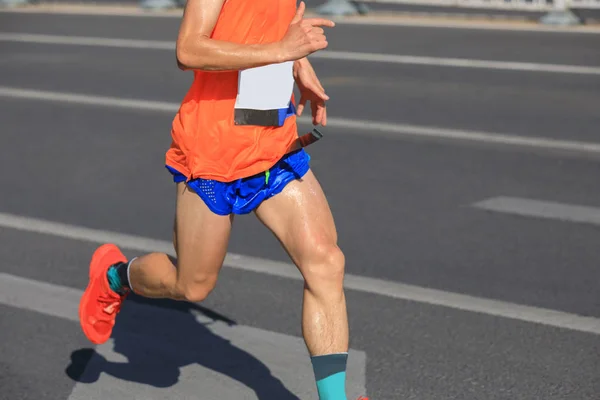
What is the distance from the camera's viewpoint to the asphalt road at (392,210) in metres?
5.13

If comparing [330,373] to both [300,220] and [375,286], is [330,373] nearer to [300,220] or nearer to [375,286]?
[300,220]

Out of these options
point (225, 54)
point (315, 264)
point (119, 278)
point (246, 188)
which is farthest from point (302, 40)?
point (119, 278)

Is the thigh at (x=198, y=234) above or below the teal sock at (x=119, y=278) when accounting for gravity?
above

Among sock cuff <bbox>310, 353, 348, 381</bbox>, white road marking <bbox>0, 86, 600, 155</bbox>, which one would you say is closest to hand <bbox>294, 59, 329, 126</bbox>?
sock cuff <bbox>310, 353, 348, 381</bbox>

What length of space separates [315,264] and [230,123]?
58 centimetres

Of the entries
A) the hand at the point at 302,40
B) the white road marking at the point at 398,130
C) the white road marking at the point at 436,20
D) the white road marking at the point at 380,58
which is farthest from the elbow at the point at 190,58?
the white road marking at the point at 436,20

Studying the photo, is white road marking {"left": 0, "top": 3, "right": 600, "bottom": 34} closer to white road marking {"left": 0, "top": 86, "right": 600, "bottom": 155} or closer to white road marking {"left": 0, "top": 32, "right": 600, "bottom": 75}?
white road marking {"left": 0, "top": 32, "right": 600, "bottom": 75}

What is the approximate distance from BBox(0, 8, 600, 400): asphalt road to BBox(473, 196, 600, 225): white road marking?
53mm

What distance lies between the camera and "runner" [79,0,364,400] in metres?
4.18

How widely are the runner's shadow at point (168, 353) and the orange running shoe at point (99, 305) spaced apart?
6.4 inches

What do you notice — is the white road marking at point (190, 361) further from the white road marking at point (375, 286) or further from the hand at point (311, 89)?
the hand at point (311, 89)

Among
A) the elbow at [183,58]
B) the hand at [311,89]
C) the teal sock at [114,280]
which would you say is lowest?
the teal sock at [114,280]

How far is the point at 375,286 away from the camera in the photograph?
6.23 m

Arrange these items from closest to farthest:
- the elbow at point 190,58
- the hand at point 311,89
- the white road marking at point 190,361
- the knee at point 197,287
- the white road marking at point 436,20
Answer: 1. the elbow at point 190,58
2. the knee at point 197,287
3. the hand at point 311,89
4. the white road marking at point 190,361
5. the white road marking at point 436,20
